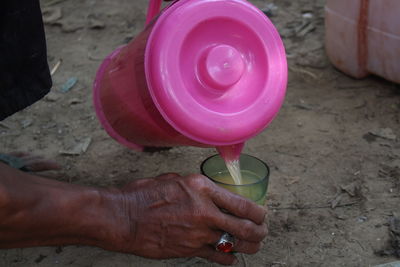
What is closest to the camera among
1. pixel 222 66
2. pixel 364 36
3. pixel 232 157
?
pixel 222 66

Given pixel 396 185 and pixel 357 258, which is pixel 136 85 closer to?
pixel 357 258

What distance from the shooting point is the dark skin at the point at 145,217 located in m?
1.37

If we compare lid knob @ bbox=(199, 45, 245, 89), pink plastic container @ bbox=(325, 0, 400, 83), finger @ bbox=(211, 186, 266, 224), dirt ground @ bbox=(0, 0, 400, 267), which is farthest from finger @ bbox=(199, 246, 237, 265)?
pink plastic container @ bbox=(325, 0, 400, 83)

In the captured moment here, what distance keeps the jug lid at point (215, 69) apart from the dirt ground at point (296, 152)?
20.4 inches

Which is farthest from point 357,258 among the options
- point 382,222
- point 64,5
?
Result: point 64,5

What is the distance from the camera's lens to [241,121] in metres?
1.47

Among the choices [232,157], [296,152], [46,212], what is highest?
[46,212]

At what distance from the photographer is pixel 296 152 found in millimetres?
2277

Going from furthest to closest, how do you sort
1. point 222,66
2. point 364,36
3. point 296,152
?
point 364,36 < point 296,152 < point 222,66

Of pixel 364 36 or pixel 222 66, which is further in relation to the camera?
pixel 364 36

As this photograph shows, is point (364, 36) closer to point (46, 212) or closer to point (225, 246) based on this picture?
point (225, 246)

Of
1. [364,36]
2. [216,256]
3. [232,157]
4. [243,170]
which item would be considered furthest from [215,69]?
[364,36]

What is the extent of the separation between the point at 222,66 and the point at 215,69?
19 mm

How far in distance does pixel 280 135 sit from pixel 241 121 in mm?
941
